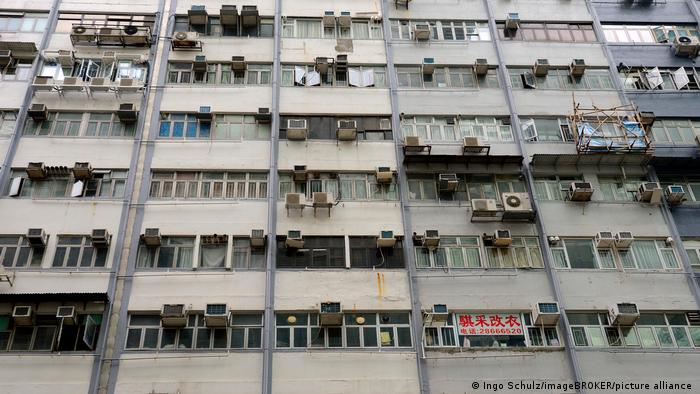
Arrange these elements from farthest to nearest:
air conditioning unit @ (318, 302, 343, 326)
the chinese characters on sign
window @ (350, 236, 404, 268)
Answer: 1. window @ (350, 236, 404, 268)
2. the chinese characters on sign
3. air conditioning unit @ (318, 302, 343, 326)

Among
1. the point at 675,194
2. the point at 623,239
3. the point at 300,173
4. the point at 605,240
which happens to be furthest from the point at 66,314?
the point at 675,194

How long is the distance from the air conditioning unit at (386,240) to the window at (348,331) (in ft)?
7.99

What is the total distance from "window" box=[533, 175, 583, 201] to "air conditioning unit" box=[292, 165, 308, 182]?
863 centimetres

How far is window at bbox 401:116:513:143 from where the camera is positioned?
23.3 metres

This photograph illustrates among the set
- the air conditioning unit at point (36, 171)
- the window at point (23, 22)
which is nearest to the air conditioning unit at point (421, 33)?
the air conditioning unit at point (36, 171)

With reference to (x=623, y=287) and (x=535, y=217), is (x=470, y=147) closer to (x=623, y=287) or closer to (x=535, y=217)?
(x=535, y=217)

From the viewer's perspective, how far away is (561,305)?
1933 cm

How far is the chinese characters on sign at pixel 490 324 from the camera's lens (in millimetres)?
19109

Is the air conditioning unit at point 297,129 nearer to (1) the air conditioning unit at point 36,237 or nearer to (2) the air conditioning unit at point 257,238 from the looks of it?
(2) the air conditioning unit at point 257,238

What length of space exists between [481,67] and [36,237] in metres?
18.2

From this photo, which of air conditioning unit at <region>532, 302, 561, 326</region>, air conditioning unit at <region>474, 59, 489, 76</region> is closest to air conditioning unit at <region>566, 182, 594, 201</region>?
air conditioning unit at <region>532, 302, 561, 326</region>

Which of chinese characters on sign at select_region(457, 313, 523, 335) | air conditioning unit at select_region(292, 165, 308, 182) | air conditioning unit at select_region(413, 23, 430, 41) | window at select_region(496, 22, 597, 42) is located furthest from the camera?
window at select_region(496, 22, 597, 42)

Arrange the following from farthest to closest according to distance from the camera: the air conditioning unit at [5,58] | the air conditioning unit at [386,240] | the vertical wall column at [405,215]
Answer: the air conditioning unit at [5,58], the air conditioning unit at [386,240], the vertical wall column at [405,215]

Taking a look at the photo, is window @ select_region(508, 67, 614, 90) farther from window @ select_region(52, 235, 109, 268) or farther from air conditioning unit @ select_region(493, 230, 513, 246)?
window @ select_region(52, 235, 109, 268)
